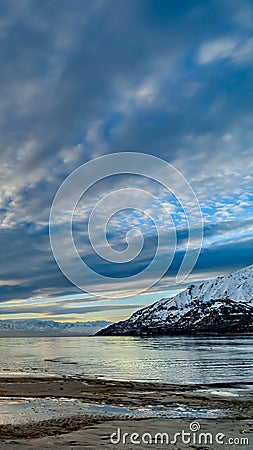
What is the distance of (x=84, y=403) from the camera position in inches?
1083

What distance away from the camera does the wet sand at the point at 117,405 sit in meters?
16.3

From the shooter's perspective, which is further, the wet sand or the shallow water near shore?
the shallow water near shore

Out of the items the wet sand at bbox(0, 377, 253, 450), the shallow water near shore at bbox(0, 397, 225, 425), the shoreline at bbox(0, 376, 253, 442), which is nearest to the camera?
the wet sand at bbox(0, 377, 253, 450)

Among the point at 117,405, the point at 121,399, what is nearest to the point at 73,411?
the point at 117,405

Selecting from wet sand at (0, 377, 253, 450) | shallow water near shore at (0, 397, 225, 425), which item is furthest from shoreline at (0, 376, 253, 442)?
shallow water near shore at (0, 397, 225, 425)

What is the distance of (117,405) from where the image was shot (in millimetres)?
26719

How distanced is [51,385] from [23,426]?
19.7 metres

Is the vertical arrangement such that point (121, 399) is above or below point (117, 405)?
below

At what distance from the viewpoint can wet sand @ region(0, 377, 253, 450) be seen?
16.3 meters

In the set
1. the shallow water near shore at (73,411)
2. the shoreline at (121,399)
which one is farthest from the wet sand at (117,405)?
the shallow water near shore at (73,411)

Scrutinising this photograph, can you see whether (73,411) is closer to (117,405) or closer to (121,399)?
(117,405)

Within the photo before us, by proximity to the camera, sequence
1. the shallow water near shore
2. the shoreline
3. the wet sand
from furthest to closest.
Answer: the shallow water near shore → the shoreline → the wet sand

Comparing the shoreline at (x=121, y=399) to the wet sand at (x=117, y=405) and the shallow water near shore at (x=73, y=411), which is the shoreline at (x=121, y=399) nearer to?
the wet sand at (x=117, y=405)

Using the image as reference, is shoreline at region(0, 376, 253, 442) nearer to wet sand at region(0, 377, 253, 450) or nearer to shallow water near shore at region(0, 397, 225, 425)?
wet sand at region(0, 377, 253, 450)
